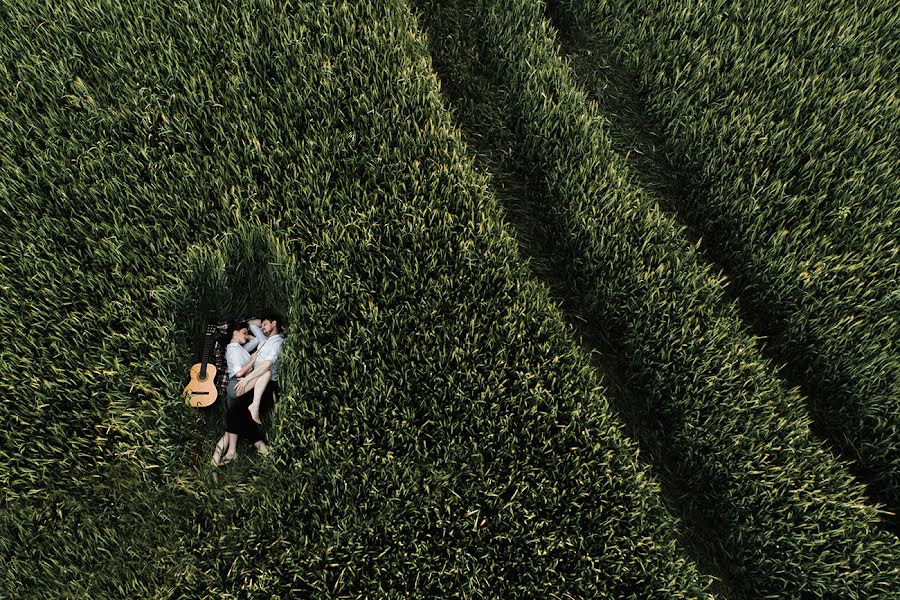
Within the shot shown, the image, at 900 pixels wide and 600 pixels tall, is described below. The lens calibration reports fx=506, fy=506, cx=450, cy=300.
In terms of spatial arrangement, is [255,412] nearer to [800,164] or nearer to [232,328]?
[232,328]

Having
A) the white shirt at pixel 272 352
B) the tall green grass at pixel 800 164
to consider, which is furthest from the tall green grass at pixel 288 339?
the tall green grass at pixel 800 164

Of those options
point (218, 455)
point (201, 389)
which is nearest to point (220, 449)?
point (218, 455)

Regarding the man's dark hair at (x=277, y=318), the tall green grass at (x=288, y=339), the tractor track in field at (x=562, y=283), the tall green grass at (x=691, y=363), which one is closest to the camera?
the tall green grass at (x=288, y=339)

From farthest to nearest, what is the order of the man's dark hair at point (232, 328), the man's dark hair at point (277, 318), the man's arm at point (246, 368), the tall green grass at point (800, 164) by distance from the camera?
1. the tall green grass at point (800, 164)
2. the man's dark hair at point (277, 318)
3. the man's dark hair at point (232, 328)
4. the man's arm at point (246, 368)

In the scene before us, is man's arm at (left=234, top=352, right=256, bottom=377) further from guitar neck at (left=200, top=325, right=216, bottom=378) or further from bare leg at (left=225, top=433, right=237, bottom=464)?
bare leg at (left=225, top=433, right=237, bottom=464)

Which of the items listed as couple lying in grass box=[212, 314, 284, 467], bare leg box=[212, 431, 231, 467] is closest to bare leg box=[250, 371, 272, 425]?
couple lying in grass box=[212, 314, 284, 467]

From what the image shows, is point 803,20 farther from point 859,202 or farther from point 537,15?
point 537,15

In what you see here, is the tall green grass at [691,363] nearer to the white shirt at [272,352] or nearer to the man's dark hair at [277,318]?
the man's dark hair at [277,318]
